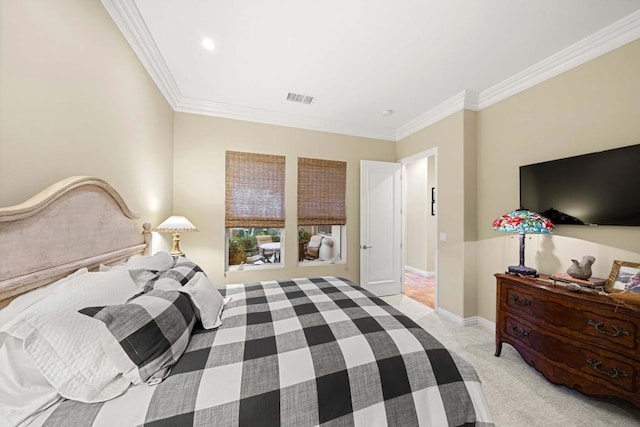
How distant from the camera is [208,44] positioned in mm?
2135

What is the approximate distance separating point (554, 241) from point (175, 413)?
10.6 feet

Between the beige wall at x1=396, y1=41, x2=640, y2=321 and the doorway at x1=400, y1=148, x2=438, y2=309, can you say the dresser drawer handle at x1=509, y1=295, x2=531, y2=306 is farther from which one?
the doorway at x1=400, y1=148, x2=438, y2=309

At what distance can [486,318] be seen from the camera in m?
2.92

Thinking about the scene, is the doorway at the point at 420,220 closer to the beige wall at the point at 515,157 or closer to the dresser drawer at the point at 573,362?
the beige wall at the point at 515,157

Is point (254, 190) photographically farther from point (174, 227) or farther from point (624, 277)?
point (624, 277)

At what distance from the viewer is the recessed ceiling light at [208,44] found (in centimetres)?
→ 209

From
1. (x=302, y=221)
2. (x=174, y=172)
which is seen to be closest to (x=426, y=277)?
(x=302, y=221)

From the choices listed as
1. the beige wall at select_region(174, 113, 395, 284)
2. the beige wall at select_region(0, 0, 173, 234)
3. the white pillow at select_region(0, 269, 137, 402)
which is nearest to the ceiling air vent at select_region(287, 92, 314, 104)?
the beige wall at select_region(174, 113, 395, 284)

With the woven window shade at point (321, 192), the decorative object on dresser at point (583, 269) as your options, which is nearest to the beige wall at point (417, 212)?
the woven window shade at point (321, 192)

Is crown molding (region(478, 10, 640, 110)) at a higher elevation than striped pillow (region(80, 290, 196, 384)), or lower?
higher

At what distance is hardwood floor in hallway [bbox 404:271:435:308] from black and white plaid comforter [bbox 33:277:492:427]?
2.90m

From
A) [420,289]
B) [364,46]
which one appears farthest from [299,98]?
[420,289]

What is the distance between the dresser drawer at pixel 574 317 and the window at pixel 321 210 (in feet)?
7.59

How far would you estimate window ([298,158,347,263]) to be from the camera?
12.3ft
